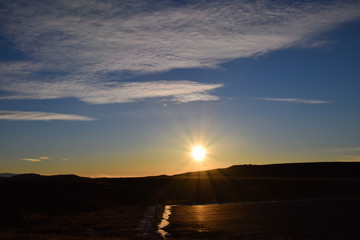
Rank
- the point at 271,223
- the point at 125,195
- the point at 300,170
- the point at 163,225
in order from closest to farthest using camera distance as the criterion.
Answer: the point at 271,223 → the point at 163,225 → the point at 125,195 → the point at 300,170

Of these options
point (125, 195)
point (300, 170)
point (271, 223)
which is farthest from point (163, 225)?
point (300, 170)

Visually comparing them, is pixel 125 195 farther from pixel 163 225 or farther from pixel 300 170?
pixel 300 170

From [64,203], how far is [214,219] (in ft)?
61.9

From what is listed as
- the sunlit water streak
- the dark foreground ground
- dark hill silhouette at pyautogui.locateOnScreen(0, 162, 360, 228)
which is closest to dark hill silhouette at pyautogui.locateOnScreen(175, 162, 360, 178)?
dark hill silhouette at pyautogui.locateOnScreen(0, 162, 360, 228)

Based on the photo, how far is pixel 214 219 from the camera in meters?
20.4

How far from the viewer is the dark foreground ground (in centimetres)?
1538

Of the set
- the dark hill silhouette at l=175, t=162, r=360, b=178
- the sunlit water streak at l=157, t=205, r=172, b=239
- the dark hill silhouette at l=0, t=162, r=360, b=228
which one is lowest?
the sunlit water streak at l=157, t=205, r=172, b=239

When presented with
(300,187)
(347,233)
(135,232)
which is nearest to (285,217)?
(347,233)

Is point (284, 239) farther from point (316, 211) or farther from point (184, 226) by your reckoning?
point (316, 211)

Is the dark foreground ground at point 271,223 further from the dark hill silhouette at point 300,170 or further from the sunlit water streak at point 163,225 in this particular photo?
the dark hill silhouette at point 300,170

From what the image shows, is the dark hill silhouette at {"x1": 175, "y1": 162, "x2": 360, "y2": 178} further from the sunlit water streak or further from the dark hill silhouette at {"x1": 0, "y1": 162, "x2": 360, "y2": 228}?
the sunlit water streak

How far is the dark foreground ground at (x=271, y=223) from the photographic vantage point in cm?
1538

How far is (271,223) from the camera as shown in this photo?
1852cm

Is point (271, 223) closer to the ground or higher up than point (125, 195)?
closer to the ground
